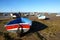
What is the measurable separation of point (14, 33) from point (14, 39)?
250cm

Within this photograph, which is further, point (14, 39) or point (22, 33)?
point (22, 33)

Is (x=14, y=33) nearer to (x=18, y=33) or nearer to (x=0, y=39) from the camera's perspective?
(x=18, y=33)

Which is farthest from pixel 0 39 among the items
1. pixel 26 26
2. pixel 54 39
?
pixel 54 39

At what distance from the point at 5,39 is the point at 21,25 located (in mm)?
2880

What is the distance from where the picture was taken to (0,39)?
1319 cm

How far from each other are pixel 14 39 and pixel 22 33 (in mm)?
2060

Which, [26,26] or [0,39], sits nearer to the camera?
[0,39]

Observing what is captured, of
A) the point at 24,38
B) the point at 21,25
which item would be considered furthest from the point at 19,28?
the point at 24,38

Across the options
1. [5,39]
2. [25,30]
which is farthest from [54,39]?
[5,39]

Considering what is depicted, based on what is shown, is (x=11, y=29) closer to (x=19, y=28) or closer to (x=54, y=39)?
(x=19, y=28)

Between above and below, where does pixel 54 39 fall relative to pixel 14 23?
below

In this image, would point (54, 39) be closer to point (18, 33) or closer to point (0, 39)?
point (18, 33)

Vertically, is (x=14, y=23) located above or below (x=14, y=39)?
above

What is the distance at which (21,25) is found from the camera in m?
15.3
